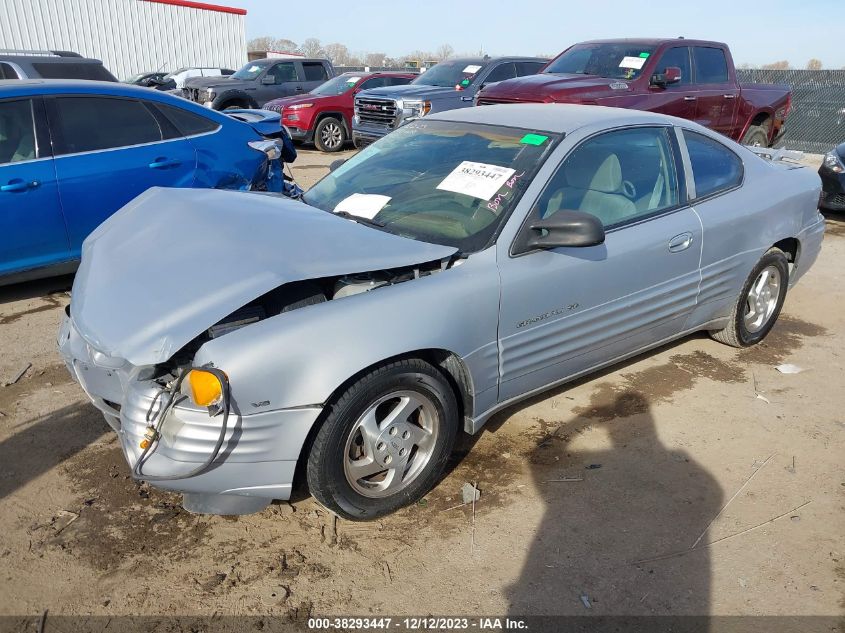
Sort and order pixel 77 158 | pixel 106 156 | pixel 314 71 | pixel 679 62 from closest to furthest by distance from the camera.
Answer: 1. pixel 77 158
2. pixel 106 156
3. pixel 679 62
4. pixel 314 71

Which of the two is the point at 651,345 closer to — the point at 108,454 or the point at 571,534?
the point at 571,534

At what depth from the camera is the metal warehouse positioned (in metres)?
23.6

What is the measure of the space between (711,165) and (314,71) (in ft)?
48.8

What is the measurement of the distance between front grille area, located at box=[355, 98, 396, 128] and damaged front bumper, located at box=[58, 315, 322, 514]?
9796mm

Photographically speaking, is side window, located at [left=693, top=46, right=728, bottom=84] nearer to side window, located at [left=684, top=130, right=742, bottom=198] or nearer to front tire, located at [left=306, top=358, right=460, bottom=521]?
side window, located at [left=684, top=130, right=742, bottom=198]

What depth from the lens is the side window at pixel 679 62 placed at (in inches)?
364

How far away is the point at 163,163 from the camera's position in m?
5.57

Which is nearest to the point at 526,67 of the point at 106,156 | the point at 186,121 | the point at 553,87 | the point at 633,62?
the point at 633,62

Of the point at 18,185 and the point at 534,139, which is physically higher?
the point at 534,139

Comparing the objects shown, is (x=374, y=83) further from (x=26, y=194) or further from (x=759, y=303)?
(x=759, y=303)

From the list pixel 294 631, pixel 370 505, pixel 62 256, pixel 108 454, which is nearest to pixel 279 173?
pixel 62 256

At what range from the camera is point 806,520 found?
3.11m

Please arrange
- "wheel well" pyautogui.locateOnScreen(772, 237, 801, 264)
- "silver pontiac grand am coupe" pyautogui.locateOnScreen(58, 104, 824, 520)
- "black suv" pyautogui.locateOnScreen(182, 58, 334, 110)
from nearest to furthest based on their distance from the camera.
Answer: "silver pontiac grand am coupe" pyautogui.locateOnScreen(58, 104, 824, 520)
"wheel well" pyautogui.locateOnScreen(772, 237, 801, 264)
"black suv" pyautogui.locateOnScreen(182, 58, 334, 110)

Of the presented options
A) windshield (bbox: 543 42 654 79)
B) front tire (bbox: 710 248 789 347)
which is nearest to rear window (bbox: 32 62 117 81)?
windshield (bbox: 543 42 654 79)
